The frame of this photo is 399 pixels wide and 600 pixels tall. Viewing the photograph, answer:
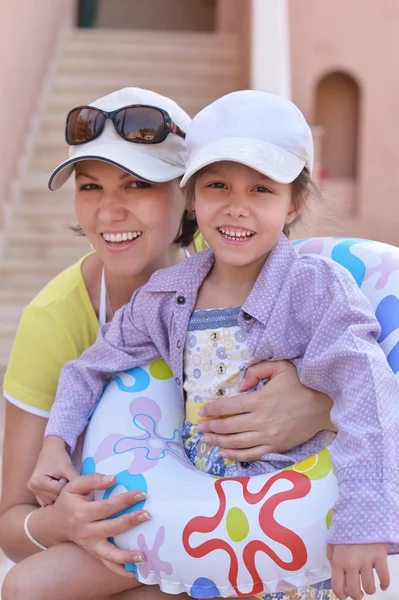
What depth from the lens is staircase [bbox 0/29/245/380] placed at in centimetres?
642

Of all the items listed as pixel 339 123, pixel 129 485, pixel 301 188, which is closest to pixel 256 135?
pixel 301 188

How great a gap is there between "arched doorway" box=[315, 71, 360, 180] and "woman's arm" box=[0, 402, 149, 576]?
33.7 ft

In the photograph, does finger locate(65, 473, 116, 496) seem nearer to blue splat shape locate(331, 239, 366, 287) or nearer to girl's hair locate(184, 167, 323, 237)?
girl's hair locate(184, 167, 323, 237)

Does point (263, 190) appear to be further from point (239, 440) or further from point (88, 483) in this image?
point (88, 483)

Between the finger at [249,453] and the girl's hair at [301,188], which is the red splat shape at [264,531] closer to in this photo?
the finger at [249,453]

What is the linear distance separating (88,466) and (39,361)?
1.39 ft

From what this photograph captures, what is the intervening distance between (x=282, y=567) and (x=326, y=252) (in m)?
0.91

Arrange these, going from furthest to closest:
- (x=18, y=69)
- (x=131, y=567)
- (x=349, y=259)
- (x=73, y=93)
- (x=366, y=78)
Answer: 1. (x=366, y=78)
2. (x=73, y=93)
3. (x=18, y=69)
4. (x=349, y=259)
5. (x=131, y=567)

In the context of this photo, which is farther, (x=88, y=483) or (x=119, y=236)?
(x=119, y=236)

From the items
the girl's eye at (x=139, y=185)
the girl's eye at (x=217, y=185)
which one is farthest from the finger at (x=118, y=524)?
the girl's eye at (x=139, y=185)

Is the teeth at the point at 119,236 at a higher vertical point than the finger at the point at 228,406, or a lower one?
higher

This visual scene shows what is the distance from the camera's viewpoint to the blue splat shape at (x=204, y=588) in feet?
5.56

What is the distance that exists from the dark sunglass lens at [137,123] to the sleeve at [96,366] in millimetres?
421

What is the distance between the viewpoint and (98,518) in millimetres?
1791
